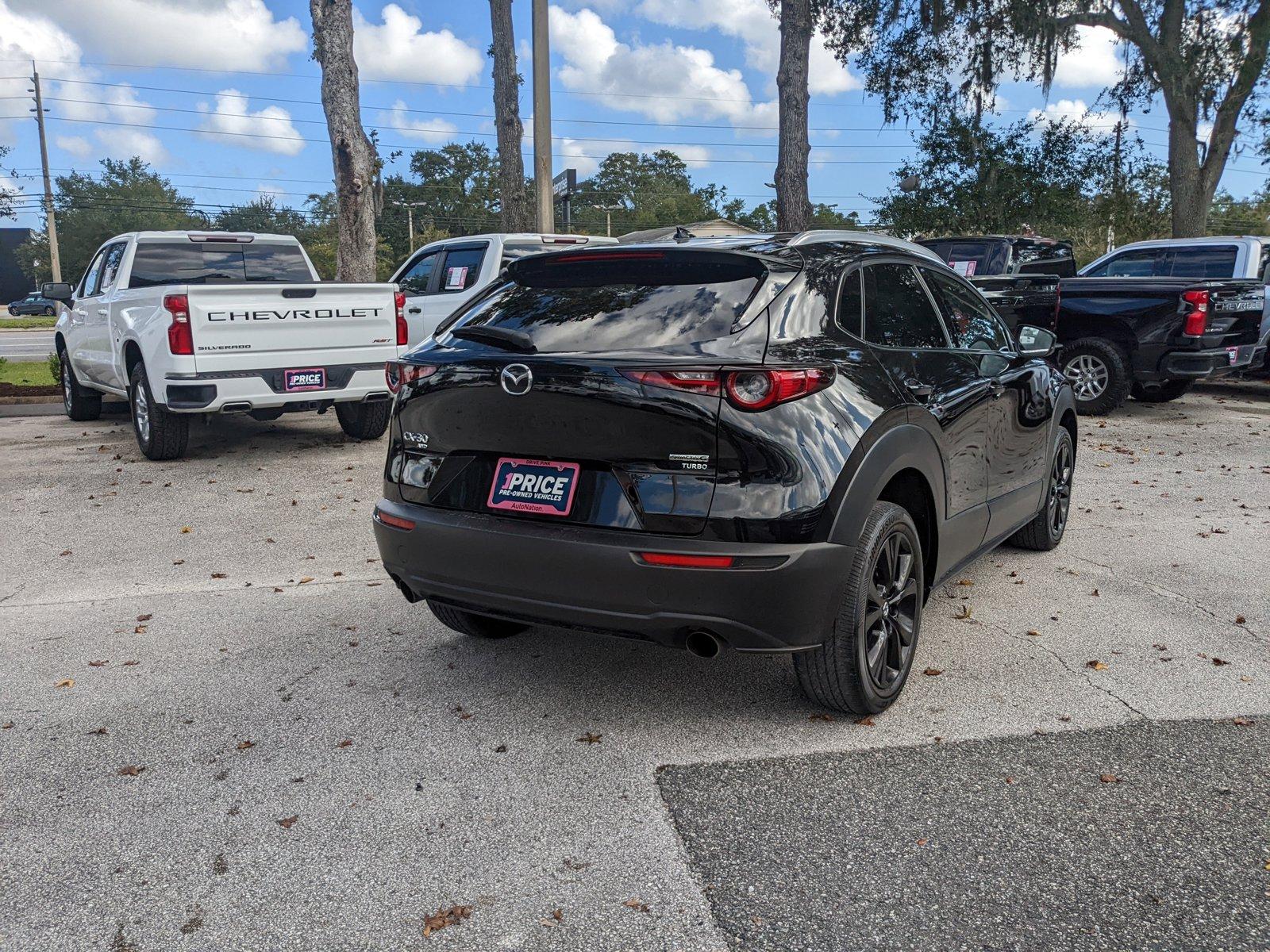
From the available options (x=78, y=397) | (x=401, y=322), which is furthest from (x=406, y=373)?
(x=78, y=397)

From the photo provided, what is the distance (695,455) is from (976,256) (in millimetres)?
11987

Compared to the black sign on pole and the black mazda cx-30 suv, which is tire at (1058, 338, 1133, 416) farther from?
the black sign on pole

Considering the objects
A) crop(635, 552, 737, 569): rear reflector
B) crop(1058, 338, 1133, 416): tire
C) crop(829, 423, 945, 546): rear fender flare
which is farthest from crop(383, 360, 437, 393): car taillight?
crop(1058, 338, 1133, 416): tire

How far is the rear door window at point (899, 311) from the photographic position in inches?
157

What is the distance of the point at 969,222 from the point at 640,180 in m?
78.8

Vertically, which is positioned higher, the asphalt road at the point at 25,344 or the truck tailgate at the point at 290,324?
the truck tailgate at the point at 290,324

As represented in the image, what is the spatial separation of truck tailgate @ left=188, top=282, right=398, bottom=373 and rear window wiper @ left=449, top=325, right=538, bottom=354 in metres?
5.21

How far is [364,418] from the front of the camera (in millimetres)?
10188

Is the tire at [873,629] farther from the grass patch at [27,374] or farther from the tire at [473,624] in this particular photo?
the grass patch at [27,374]

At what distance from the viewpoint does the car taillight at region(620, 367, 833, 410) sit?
328 centimetres

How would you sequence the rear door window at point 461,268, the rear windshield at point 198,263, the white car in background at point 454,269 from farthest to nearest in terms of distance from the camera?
the rear door window at point 461,268
the white car in background at point 454,269
the rear windshield at point 198,263

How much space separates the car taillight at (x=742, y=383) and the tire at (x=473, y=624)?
1.60 m

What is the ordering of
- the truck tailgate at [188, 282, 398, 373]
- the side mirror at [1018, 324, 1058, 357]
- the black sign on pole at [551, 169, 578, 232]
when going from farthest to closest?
the black sign on pole at [551, 169, 578, 232] < the truck tailgate at [188, 282, 398, 373] < the side mirror at [1018, 324, 1058, 357]

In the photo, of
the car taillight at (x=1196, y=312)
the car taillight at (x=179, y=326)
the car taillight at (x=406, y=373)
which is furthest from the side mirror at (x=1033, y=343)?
the car taillight at (x=1196, y=312)
